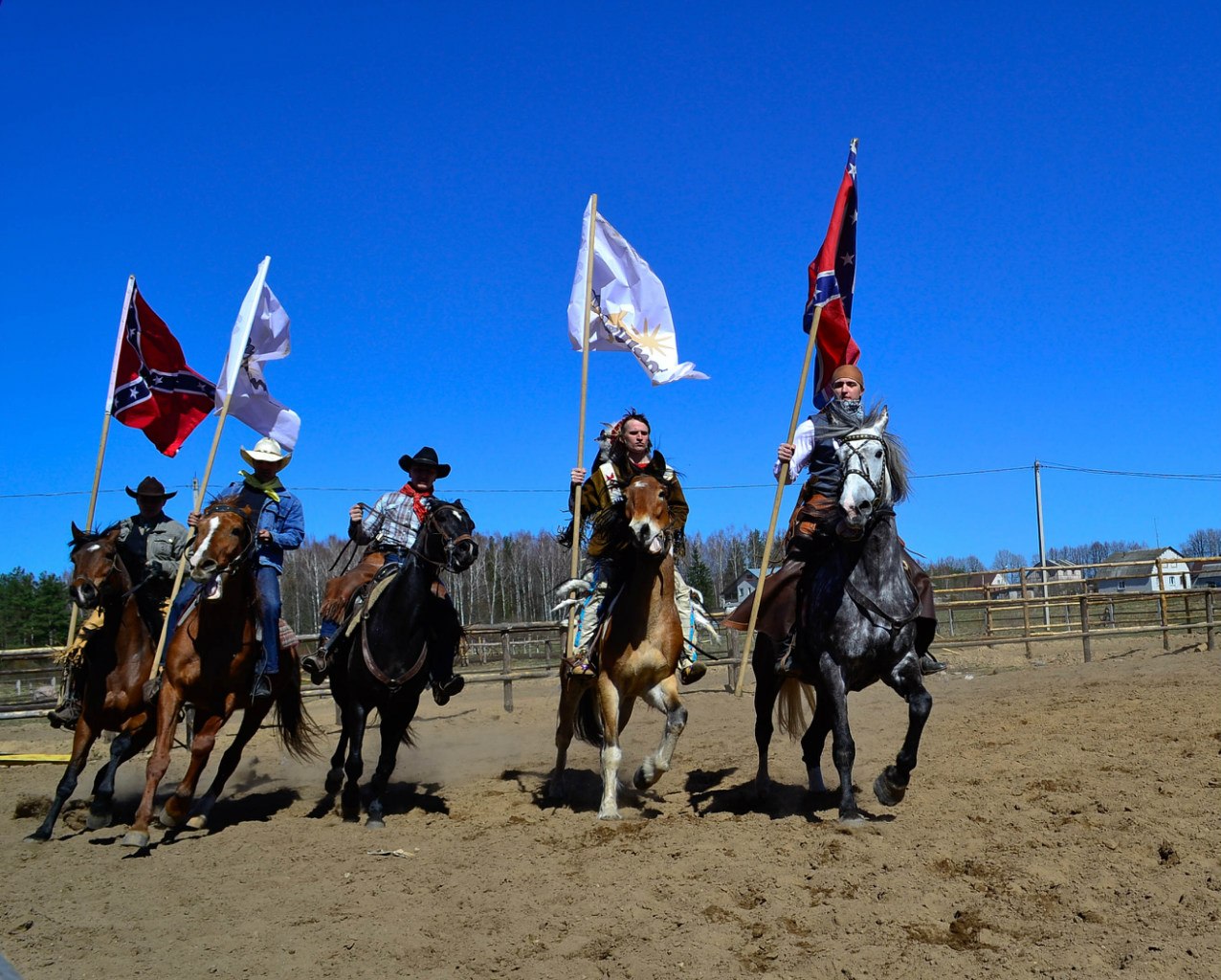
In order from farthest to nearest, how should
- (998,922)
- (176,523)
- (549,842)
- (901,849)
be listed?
(176,523) → (549,842) → (901,849) → (998,922)

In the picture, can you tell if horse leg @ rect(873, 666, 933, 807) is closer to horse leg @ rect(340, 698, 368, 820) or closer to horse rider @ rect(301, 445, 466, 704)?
horse rider @ rect(301, 445, 466, 704)

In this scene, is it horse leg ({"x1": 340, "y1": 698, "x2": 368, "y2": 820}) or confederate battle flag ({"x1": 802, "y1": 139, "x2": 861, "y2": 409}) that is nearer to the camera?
horse leg ({"x1": 340, "y1": 698, "x2": 368, "y2": 820})

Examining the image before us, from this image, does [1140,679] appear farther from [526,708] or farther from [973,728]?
[526,708]

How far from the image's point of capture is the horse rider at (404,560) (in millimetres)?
8438

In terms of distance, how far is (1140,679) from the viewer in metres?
12.6

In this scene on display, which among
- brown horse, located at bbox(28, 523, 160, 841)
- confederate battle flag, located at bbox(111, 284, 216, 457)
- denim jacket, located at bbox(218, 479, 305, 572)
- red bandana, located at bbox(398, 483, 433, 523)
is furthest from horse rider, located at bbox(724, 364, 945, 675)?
confederate battle flag, located at bbox(111, 284, 216, 457)

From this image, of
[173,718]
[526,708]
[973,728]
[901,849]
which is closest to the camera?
[901,849]

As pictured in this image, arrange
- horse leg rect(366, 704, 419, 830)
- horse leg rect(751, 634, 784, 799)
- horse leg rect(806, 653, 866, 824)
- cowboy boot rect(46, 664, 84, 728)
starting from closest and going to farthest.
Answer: horse leg rect(806, 653, 866, 824) < horse leg rect(366, 704, 419, 830) < cowboy boot rect(46, 664, 84, 728) < horse leg rect(751, 634, 784, 799)

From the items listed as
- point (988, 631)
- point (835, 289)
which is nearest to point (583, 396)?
point (835, 289)

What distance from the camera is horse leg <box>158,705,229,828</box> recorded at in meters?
7.36

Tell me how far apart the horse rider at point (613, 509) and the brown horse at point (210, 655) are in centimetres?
261

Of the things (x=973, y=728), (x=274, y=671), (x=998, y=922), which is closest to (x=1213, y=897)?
(x=998, y=922)

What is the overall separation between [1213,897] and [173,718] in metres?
6.73

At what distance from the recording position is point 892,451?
23.5ft
